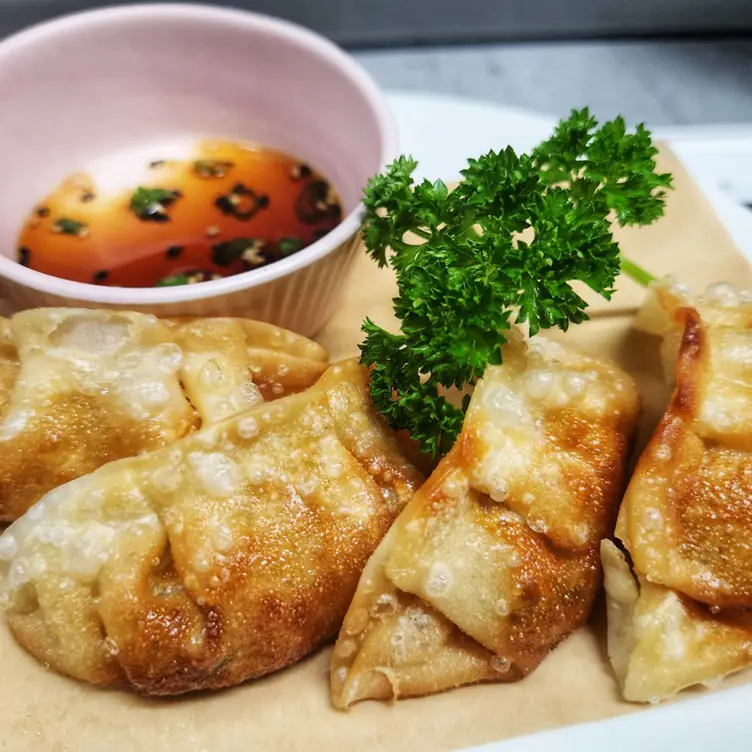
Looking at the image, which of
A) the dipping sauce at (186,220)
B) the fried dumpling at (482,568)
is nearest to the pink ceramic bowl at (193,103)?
the dipping sauce at (186,220)

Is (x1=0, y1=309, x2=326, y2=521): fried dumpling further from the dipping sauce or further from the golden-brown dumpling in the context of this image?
the dipping sauce

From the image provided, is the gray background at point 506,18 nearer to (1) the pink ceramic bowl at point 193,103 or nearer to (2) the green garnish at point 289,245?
(1) the pink ceramic bowl at point 193,103

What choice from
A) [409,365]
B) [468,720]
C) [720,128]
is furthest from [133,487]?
[720,128]

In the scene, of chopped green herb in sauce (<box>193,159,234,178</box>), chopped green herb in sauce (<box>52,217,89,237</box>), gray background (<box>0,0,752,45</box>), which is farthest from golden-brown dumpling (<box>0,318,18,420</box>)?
gray background (<box>0,0,752,45</box>)

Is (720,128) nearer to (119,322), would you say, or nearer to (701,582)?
(701,582)

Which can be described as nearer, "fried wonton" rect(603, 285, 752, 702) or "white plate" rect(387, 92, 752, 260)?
"fried wonton" rect(603, 285, 752, 702)

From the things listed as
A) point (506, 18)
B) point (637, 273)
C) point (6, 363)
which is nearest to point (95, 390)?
point (6, 363)
